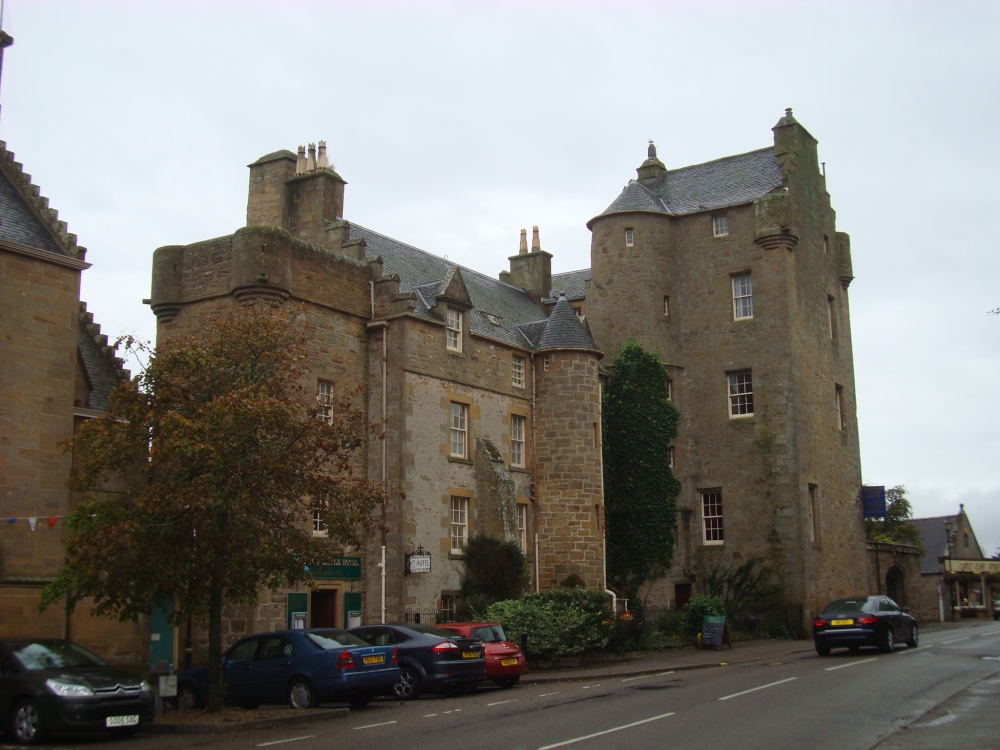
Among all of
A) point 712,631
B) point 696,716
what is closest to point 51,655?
point 696,716

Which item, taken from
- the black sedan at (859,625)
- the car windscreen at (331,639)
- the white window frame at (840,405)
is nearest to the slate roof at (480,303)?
the white window frame at (840,405)

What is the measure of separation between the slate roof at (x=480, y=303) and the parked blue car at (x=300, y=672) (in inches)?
540

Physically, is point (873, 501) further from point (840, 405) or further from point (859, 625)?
point (859, 625)

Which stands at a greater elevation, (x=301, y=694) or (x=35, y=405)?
(x=35, y=405)

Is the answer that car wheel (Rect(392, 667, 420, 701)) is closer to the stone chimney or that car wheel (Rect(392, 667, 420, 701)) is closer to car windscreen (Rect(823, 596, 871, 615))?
car windscreen (Rect(823, 596, 871, 615))

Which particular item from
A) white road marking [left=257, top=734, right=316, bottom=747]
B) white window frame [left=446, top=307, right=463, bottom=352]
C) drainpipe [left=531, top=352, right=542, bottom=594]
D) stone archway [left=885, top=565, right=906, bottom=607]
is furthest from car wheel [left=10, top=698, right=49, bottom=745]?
stone archway [left=885, top=565, right=906, bottom=607]

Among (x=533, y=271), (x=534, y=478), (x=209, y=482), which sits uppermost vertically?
(x=533, y=271)

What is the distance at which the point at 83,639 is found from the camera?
25328 millimetres

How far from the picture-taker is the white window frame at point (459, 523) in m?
31.1

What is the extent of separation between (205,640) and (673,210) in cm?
2458

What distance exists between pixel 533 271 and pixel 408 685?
26.5m

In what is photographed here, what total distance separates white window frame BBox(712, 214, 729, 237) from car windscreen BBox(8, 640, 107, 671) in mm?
29178

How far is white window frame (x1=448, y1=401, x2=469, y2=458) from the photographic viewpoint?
31.6 meters

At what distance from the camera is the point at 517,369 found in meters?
35.1
